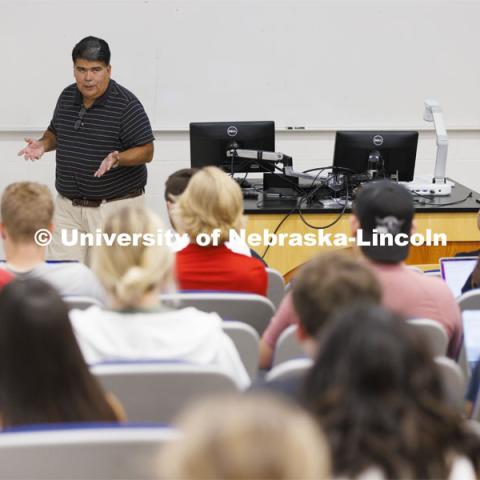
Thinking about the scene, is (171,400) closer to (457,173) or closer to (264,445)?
(264,445)

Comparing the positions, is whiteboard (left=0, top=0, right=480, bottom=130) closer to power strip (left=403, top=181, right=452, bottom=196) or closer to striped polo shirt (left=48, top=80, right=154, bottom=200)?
striped polo shirt (left=48, top=80, right=154, bottom=200)

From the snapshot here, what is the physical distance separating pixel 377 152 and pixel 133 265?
3159 millimetres

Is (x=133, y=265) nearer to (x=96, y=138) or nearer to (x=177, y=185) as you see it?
(x=177, y=185)

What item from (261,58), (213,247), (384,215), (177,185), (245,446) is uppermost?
(261,58)

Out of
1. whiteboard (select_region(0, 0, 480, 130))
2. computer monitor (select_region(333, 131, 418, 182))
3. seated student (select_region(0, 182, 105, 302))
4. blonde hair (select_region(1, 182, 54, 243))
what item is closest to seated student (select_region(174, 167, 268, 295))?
seated student (select_region(0, 182, 105, 302))

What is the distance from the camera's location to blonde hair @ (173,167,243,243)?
3.29 m

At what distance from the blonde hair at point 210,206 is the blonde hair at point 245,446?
216 cm

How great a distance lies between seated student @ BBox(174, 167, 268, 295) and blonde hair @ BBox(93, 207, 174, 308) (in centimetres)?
78

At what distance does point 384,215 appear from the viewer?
9.57 ft

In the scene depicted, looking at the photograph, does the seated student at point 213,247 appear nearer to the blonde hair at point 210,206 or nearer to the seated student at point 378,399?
the blonde hair at point 210,206

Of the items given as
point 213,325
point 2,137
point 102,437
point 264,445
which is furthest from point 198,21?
point 264,445

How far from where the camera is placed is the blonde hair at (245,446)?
1074mm

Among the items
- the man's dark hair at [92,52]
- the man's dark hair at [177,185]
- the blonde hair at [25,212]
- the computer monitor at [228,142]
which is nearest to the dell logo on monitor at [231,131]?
the computer monitor at [228,142]

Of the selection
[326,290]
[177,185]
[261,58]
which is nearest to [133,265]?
[326,290]
